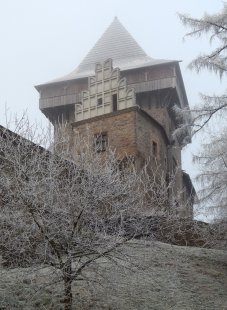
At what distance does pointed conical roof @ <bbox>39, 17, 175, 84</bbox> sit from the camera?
34.8m

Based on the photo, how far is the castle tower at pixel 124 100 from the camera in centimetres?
2606

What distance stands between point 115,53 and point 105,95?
892 centimetres

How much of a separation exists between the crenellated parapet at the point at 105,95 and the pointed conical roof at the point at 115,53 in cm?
406

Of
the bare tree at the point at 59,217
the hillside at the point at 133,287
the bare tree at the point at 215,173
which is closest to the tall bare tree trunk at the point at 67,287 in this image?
the bare tree at the point at 59,217

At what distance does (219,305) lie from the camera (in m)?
12.6

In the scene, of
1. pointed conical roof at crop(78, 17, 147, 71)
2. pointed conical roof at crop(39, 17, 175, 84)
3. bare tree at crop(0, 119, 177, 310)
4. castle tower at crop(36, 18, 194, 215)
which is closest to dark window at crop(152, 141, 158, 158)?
castle tower at crop(36, 18, 194, 215)

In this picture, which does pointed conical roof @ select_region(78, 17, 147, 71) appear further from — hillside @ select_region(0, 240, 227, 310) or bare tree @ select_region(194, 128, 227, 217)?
hillside @ select_region(0, 240, 227, 310)

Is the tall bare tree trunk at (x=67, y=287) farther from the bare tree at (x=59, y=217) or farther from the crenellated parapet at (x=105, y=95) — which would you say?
the crenellated parapet at (x=105, y=95)

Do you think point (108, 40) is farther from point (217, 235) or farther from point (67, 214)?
point (67, 214)

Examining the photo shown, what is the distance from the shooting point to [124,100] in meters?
27.9

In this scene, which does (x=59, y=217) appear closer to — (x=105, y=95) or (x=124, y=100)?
(x=124, y=100)

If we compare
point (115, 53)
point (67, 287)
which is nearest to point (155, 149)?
point (115, 53)

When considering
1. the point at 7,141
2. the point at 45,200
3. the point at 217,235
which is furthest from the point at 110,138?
the point at 45,200

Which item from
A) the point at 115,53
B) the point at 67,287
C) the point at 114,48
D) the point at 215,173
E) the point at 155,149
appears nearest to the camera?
the point at 67,287
